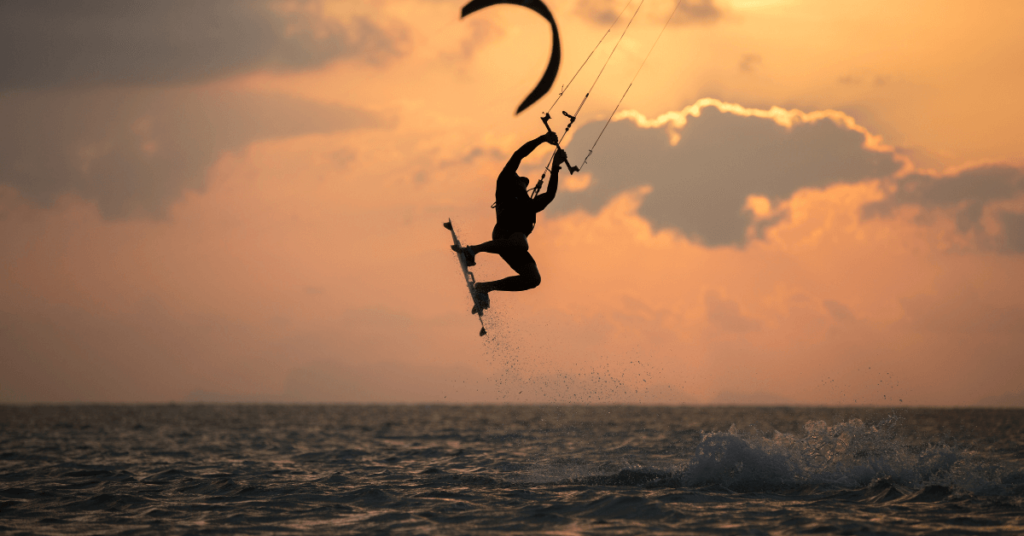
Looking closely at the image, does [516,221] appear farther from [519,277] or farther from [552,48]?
[552,48]

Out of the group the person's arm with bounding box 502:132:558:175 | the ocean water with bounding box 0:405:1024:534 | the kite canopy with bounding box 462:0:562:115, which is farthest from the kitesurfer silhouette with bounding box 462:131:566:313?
the ocean water with bounding box 0:405:1024:534

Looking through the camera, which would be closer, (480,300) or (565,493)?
(480,300)

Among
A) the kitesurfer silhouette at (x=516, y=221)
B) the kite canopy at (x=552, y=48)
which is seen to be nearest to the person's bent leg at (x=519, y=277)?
the kitesurfer silhouette at (x=516, y=221)

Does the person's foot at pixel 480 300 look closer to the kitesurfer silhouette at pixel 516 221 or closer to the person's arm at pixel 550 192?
the kitesurfer silhouette at pixel 516 221

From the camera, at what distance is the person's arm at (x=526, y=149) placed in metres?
12.9

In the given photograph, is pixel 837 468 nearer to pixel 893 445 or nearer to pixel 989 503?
pixel 893 445

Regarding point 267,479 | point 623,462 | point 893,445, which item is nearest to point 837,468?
point 893,445

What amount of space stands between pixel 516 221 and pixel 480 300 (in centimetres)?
145

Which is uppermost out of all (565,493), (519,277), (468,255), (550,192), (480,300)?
(550,192)

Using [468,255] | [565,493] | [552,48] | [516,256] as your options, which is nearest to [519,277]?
[516,256]

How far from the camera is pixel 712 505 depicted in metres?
14.1

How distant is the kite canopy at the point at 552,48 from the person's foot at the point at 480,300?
2.92 metres

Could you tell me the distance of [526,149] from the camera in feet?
42.6

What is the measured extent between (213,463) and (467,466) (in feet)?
25.0
